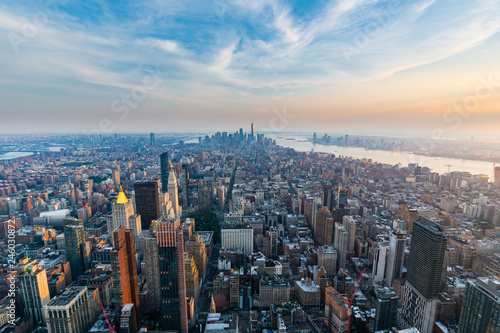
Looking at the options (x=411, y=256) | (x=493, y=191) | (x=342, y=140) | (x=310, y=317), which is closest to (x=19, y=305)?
(x=310, y=317)

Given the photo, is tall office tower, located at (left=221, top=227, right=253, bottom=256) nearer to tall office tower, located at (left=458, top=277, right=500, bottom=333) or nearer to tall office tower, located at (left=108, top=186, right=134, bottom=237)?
tall office tower, located at (left=108, top=186, right=134, bottom=237)

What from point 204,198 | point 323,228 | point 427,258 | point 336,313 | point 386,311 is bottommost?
point 336,313

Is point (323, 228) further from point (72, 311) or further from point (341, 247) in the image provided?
point (72, 311)

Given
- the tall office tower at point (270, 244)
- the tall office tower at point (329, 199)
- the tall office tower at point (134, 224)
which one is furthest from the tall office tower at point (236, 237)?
the tall office tower at point (329, 199)

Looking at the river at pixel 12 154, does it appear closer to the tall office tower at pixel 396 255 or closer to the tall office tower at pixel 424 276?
the tall office tower at pixel 396 255

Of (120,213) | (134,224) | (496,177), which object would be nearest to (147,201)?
(134,224)

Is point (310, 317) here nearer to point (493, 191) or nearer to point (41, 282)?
point (41, 282)
